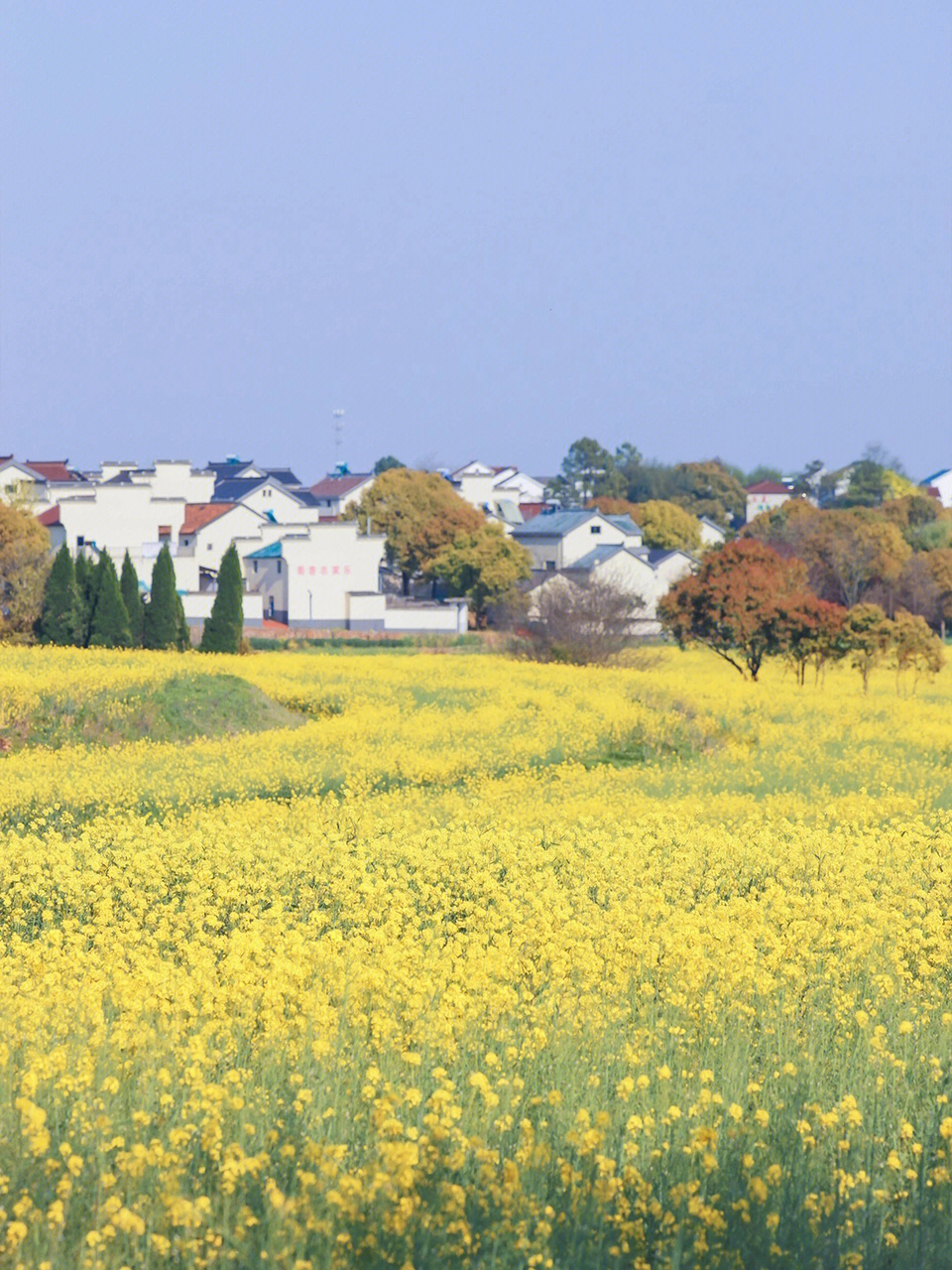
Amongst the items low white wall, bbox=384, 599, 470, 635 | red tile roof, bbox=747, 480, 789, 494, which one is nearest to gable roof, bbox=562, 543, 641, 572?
low white wall, bbox=384, 599, 470, 635

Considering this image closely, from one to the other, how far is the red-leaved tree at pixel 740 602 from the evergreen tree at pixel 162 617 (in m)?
16.6

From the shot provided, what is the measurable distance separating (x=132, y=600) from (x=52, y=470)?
5929 centimetres

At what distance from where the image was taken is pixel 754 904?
1015cm

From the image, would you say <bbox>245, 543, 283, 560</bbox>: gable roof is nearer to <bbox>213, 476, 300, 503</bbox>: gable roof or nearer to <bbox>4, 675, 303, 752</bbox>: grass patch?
<bbox>213, 476, 300, 503</bbox>: gable roof

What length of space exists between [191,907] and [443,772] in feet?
33.1

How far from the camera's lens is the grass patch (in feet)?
82.4

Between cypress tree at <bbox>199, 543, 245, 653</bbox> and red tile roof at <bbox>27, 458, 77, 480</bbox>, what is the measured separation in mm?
55744

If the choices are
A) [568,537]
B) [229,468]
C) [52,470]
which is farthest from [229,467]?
[568,537]

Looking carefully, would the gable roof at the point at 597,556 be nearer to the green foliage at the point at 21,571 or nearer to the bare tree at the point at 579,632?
the bare tree at the point at 579,632

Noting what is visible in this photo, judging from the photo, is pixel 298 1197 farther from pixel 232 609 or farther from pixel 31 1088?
pixel 232 609

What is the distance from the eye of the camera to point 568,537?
9056 centimetres

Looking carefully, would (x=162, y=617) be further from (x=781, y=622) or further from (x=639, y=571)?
(x=639, y=571)

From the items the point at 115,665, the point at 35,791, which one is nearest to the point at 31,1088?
the point at 35,791

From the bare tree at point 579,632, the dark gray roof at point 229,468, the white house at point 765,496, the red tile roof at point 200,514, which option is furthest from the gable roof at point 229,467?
the bare tree at point 579,632
